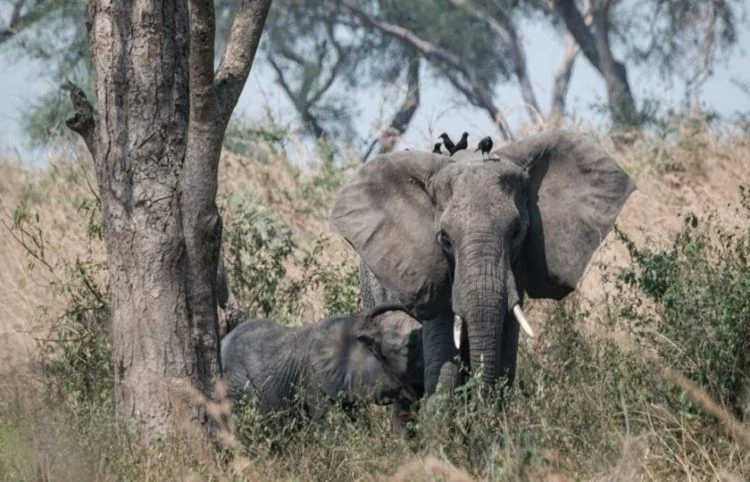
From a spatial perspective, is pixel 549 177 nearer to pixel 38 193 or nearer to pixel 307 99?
pixel 38 193

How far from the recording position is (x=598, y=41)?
30.5 meters

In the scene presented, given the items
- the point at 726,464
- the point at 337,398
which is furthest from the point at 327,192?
the point at 726,464

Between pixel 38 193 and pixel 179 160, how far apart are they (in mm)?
6918

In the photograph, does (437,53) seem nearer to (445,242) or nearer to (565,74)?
(565,74)

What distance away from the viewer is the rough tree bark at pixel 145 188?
24.5 feet

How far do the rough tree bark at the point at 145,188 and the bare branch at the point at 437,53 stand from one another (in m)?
24.3

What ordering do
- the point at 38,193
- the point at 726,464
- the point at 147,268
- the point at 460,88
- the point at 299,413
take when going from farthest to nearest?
the point at 460,88
the point at 38,193
the point at 299,413
the point at 147,268
the point at 726,464

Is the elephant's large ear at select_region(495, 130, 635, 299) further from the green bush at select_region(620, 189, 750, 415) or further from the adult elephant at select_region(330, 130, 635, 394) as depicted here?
the green bush at select_region(620, 189, 750, 415)

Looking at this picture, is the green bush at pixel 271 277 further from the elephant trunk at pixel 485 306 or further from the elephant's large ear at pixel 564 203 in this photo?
the elephant trunk at pixel 485 306

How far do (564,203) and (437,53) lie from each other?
24359 millimetres

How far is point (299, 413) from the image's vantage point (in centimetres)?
853

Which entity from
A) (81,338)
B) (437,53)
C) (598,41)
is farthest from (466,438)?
(437,53)

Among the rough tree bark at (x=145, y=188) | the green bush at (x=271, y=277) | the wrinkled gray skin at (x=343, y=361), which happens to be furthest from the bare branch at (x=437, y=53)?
the rough tree bark at (x=145, y=188)

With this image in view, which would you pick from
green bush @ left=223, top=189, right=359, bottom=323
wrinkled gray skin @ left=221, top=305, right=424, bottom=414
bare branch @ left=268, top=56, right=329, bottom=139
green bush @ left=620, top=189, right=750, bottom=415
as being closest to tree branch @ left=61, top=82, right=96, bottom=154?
wrinkled gray skin @ left=221, top=305, right=424, bottom=414
